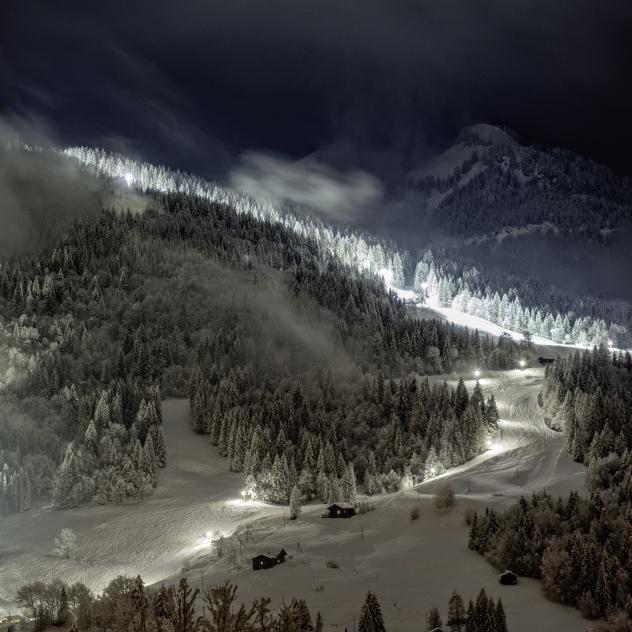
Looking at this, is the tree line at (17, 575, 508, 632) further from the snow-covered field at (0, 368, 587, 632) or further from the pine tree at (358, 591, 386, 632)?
the snow-covered field at (0, 368, 587, 632)

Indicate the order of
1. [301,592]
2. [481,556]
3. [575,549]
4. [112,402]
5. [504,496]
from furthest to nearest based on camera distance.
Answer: [112,402]
[504,496]
[481,556]
[301,592]
[575,549]

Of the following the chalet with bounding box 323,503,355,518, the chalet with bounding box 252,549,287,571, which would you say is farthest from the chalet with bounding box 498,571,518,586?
the chalet with bounding box 323,503,355,518

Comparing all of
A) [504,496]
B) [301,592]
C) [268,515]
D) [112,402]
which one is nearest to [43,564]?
[268,515]

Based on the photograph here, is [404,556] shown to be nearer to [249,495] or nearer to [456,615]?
[456,615]

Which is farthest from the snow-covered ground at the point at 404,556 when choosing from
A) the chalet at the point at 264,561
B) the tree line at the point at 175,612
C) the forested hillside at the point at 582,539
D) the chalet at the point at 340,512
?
the tree line at the point at 175,612

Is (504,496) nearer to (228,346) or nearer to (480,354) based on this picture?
(480,354)

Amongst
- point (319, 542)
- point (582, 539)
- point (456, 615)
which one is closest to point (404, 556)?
point (319, 542)

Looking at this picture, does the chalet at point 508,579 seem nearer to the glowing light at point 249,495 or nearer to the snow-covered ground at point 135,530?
the snow-covered ground at point 135,530
